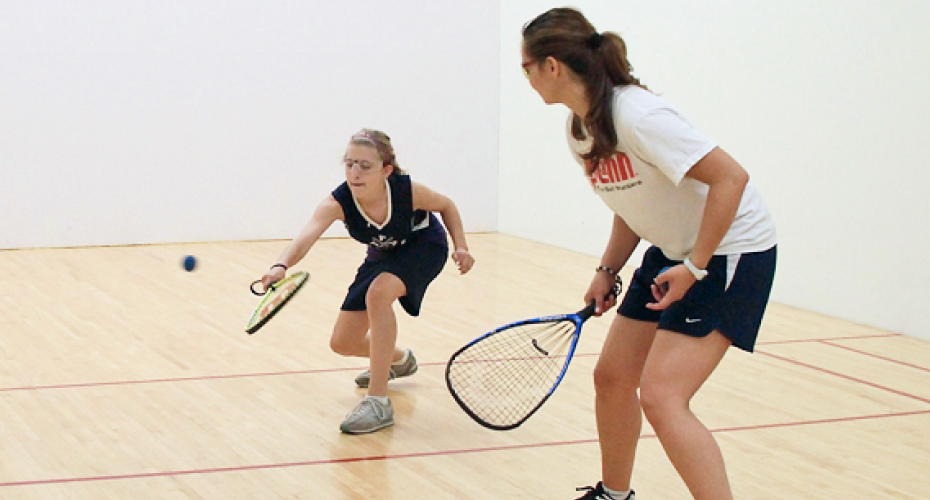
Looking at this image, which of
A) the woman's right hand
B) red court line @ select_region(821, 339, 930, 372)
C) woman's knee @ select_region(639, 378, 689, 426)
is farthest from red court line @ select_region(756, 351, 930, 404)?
woman's knee @ select_region(639, 378, 689, 426)

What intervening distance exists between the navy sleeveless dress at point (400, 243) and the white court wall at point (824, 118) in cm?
226

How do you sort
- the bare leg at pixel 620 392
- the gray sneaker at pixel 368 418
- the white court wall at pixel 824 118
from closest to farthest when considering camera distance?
the bare leg at pixel 620 392, the gray sneaker at pixel 368 418, the white court wall at pixel 824 118

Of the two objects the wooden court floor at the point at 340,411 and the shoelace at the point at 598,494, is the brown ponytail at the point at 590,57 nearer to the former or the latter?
the shoelace at the point at 598,494

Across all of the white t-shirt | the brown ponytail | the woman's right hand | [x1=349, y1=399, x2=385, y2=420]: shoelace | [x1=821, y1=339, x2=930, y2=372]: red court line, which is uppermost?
the brown ponytail

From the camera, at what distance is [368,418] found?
329 cm

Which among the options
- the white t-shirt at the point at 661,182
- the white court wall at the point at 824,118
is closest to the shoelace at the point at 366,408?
the white t-shirt at the point at 661,182

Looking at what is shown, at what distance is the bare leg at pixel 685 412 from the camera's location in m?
2.04

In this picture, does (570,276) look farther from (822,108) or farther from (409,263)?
(409,263)

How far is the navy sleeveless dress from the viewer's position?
3.43m

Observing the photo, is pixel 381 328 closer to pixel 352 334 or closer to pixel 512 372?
pixel 352 334

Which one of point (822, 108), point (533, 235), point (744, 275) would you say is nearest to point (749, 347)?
point (744, 275)

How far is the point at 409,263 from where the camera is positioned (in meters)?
3.48

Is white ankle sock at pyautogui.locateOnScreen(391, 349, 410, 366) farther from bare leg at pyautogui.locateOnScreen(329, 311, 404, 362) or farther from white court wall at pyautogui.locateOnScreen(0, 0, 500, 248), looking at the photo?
white court wall at pyautogui.locateOnScreen(0, 0, 500, 248)

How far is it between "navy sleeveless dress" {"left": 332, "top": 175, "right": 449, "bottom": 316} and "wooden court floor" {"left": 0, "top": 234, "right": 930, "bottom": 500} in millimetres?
360
